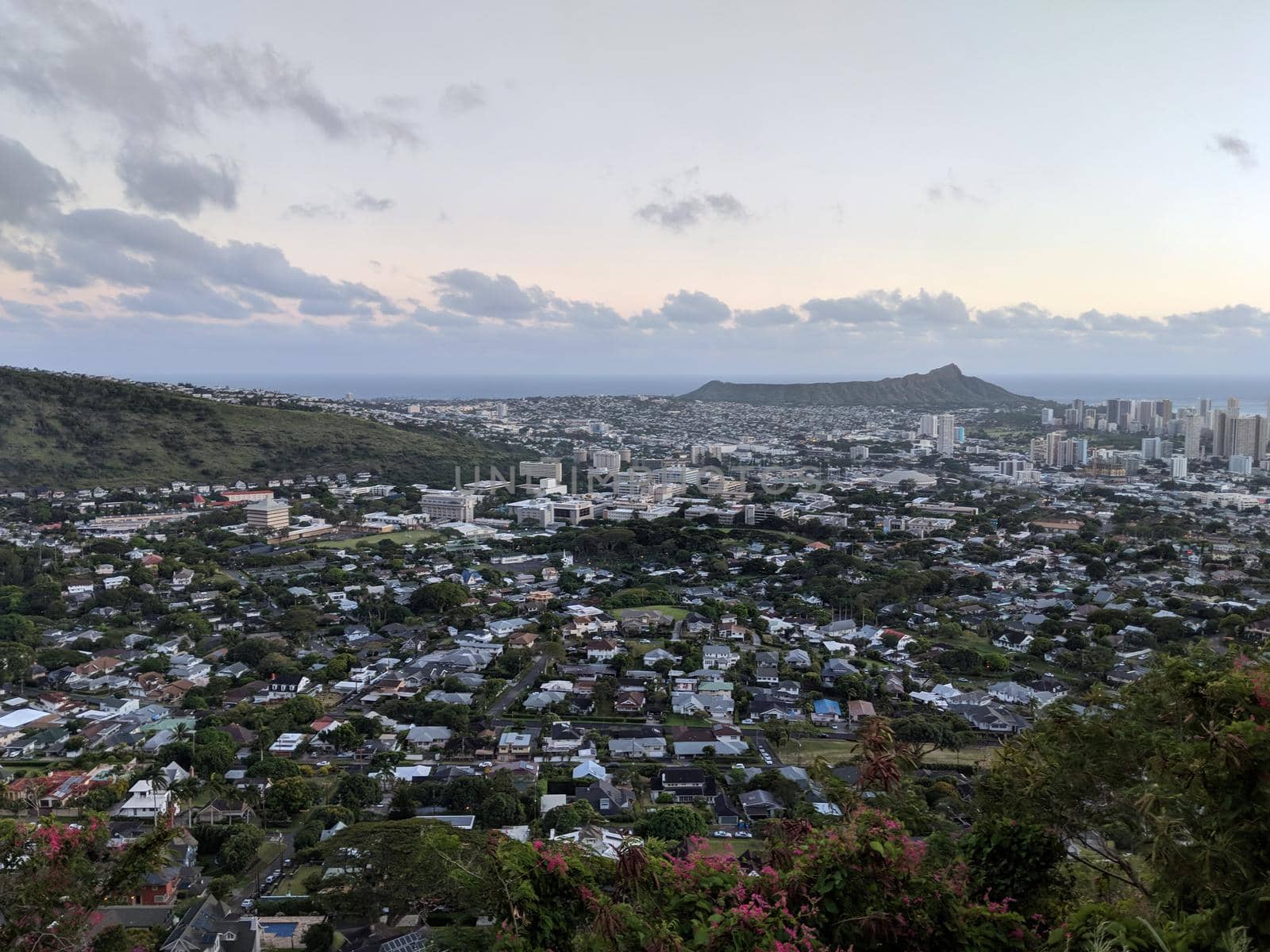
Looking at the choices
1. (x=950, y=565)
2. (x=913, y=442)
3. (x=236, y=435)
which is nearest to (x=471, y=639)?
(x=950, y=565)

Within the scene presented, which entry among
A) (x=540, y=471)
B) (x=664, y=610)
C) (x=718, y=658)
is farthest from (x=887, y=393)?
(x=718, y=658)

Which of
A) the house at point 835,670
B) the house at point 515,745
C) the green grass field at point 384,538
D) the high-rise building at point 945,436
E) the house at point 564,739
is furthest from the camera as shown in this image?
the high-rise building at point 945,436

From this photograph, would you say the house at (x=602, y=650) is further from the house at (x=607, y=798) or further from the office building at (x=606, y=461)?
the office building at (x=606, y=461)

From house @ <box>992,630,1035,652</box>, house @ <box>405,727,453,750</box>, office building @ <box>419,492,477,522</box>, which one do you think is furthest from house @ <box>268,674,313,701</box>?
office building @ <box>419,492,477,522</box>

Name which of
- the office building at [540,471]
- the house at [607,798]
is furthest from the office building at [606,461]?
the house at [607,798]

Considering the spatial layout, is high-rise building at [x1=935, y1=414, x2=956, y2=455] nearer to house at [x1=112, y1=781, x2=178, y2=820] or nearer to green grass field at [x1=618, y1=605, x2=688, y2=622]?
green grass field at [x1=618, y1=605, x2=688, y2=622]

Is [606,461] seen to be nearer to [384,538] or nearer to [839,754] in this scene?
[384,538]

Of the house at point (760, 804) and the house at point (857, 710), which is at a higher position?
the house at point (760, 804)
